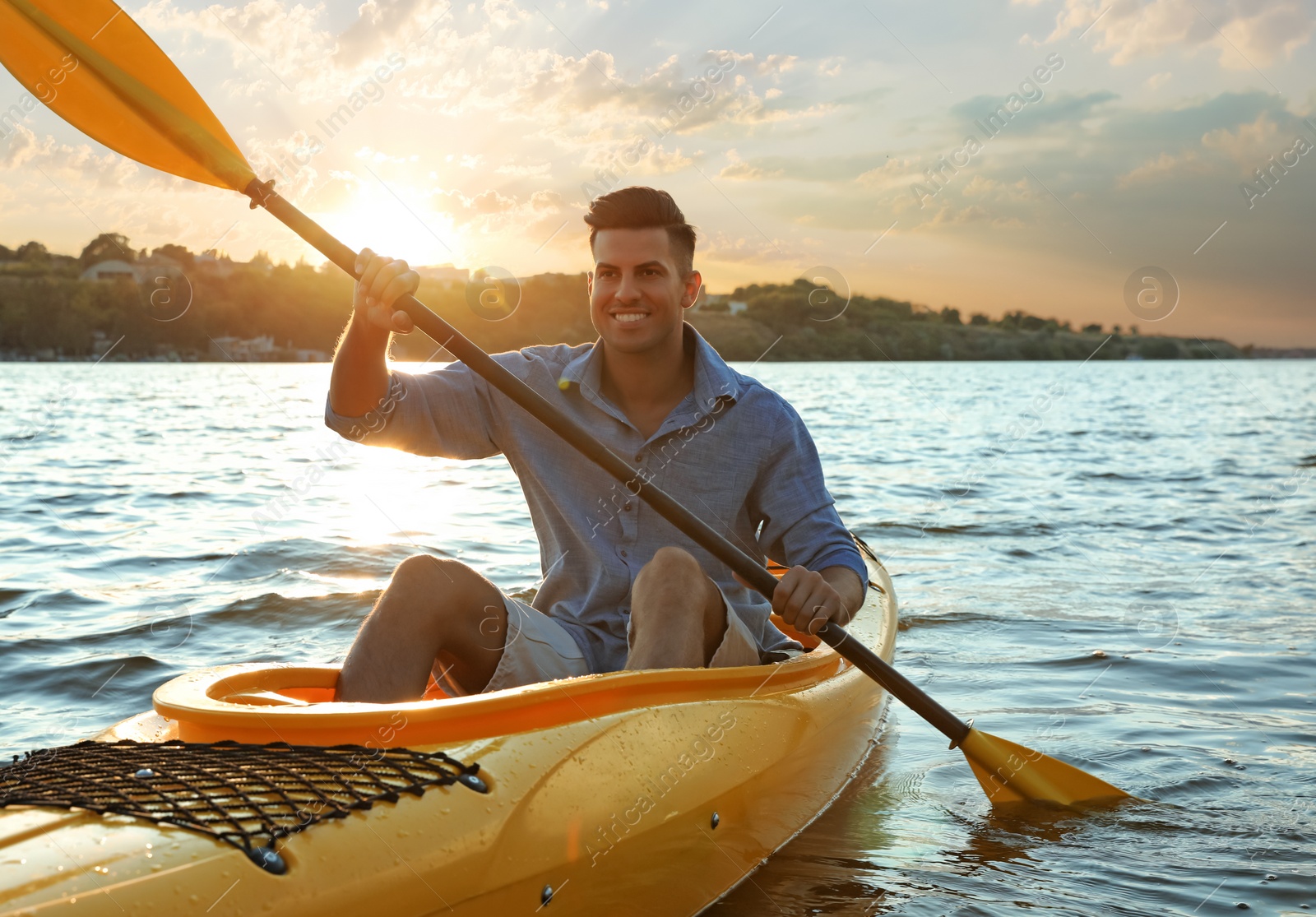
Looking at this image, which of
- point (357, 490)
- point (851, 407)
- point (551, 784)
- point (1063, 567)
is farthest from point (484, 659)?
point (851, 407)

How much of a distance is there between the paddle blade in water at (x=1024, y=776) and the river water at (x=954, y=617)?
8 cm

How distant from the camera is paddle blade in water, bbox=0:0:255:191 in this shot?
2.79 meters

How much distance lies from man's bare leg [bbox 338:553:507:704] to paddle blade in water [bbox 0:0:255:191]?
4.08 ft

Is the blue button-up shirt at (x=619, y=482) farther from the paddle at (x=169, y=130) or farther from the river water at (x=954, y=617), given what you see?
the river water at (x=954, y=617)

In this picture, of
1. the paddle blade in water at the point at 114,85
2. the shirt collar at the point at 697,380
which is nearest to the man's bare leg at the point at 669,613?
the shirt collar at the point at 697,380

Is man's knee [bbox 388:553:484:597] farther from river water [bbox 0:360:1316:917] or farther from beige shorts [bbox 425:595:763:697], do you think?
river water [bbox 0:360:1316:917]

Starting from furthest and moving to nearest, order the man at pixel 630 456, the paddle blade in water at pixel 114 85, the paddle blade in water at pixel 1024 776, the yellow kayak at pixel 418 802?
the paddle blade in water at pixel 1024 776 < the paddle blade in water at pixel 114 85 < the man at pixel 630 456 < the yellow kayak at pixel 418 802

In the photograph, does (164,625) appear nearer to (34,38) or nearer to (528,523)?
(34,38)

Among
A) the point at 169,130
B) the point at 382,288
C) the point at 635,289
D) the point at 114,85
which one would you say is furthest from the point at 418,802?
the point at 114,85

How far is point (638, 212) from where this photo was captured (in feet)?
9.45

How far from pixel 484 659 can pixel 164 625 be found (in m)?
3.03

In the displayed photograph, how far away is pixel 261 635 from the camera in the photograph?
4.91 m

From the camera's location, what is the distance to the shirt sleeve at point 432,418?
2.66m

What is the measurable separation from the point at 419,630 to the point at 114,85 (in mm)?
1772
